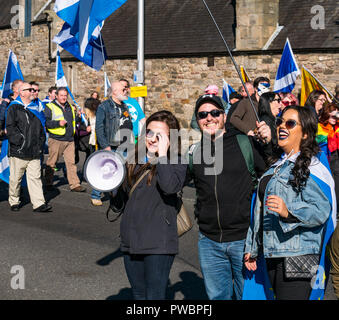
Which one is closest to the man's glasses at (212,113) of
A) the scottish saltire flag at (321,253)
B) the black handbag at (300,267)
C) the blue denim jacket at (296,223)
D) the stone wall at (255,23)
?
the blue denim jacket at (296,223)

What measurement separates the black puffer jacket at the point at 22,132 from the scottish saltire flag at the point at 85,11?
1.57 meters

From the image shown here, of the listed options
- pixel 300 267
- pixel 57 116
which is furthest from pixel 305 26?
A: pixel 300 267

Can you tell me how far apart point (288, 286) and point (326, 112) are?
5.12 metres

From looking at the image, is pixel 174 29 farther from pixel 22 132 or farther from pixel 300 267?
pixel 300 267

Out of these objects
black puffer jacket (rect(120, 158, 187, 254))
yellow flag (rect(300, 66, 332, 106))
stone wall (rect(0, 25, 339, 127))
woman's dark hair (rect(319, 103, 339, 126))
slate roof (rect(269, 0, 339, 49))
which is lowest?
black puffer jacket (rect(120, 158, 187, 254))

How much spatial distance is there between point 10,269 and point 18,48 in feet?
84.3

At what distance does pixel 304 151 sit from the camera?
12.5 feet

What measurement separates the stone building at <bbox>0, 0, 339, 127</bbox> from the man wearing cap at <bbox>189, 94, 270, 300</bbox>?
13815 millimetres

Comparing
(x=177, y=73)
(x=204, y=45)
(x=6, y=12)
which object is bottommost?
(x=177, y=73)

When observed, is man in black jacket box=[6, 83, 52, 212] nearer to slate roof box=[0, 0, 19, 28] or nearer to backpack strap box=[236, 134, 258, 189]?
backpack strap box=[236, 134, 258, 189]

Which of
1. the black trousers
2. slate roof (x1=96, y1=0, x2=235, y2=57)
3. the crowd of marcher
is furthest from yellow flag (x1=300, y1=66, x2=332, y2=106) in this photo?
slate roof (x1=96, y1=0, x2=235, y2=57)

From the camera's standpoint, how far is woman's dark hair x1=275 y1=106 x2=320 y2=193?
3699 millimetres

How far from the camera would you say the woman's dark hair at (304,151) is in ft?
12.1

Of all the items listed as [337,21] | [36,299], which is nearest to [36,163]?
[36,299]
